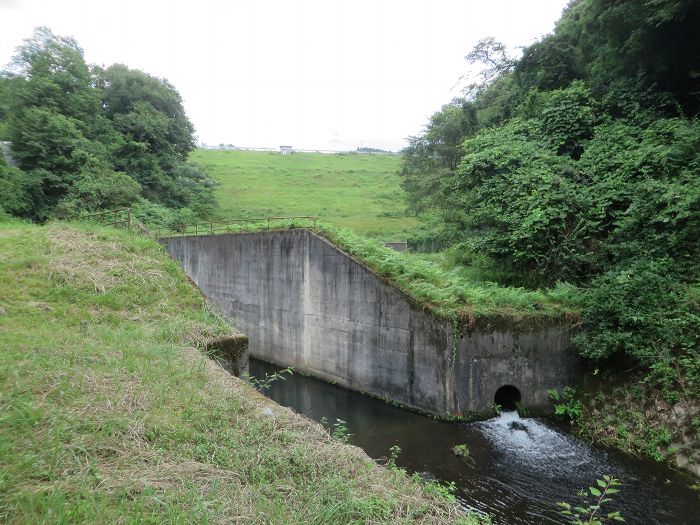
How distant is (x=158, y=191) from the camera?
29.7 m

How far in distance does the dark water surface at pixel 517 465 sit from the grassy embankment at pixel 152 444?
13.1 feet

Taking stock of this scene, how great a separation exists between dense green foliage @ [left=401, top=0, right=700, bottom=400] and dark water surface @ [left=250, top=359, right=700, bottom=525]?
187 centimetres

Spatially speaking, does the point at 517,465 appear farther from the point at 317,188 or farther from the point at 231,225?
the point at 317,188

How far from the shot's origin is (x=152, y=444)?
13.0ft

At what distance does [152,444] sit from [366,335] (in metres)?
8.93

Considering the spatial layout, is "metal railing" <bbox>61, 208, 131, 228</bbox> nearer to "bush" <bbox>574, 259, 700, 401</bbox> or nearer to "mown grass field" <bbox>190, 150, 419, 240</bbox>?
"bush" <bbox>574, 259, 700, 401</bbox>

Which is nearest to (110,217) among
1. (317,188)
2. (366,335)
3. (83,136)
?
(83,136)

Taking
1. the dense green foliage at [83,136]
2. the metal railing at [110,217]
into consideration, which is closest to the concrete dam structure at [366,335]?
the metal railing at [110,217]

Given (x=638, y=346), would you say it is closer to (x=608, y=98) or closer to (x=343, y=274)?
(x=343, y=274)

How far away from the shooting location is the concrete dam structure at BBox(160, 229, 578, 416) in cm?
1049

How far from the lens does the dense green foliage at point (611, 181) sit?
364 inches

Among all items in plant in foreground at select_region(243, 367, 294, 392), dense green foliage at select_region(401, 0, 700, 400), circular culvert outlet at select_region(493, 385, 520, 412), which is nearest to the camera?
plant in foreground at select_region(243, 367, 294, 392)

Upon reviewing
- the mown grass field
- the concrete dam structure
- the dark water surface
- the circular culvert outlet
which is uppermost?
the mown grass field

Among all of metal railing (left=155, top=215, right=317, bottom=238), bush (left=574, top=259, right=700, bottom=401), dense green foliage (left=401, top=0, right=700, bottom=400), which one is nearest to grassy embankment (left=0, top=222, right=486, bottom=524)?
bush (left=574, top=259, right=700, bottom=401)
